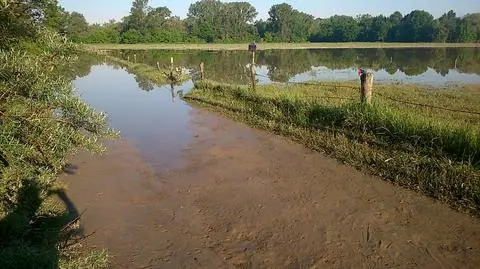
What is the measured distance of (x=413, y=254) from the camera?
198 inches

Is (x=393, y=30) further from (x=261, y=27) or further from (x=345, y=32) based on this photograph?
(x=261, y=27)

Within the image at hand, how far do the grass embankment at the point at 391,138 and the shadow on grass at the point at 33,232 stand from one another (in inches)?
221

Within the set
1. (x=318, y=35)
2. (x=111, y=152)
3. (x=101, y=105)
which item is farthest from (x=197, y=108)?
(x=318, y=35)

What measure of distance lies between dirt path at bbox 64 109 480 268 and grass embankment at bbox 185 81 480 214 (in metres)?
0.46

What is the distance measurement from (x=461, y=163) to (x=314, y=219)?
3.14 m

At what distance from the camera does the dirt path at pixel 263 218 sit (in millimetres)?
5070

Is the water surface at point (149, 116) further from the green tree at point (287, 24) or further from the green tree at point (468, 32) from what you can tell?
the green tree at point (468, 32)

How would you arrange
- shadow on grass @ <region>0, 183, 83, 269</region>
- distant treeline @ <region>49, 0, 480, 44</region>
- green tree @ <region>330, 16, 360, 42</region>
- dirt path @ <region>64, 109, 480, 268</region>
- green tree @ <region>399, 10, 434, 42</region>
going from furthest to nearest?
green tree @ <region>330, 16, 360, 42</region>, green tree @ <region>399, 10, 434, 42</region>, distant treeline @ <region>49, 0, 480, 44</region>, dirt path @ <region>64, 109, 480, 268</region>, shadow on grass @ <region>0, 183, 83, 269</region>

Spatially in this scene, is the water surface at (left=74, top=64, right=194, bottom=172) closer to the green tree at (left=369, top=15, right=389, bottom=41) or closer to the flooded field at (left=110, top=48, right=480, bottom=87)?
the flooded field at (left=110, top=48, right=480, bottom=87)

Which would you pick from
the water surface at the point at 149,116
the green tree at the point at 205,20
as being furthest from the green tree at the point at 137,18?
the water surface at the point at 149,116

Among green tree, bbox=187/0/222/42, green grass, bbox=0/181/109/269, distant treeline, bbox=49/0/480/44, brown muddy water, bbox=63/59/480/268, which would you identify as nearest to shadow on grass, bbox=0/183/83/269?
green grass, bbox=0/181/109/269

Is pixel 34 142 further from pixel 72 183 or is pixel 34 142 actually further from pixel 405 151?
pixel 405 151

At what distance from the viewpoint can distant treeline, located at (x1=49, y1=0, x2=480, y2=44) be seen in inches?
3497

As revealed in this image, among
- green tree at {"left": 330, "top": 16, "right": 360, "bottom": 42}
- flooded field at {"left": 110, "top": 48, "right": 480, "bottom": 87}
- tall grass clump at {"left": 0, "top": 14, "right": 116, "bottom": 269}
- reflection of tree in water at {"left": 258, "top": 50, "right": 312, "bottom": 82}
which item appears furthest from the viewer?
green tree at {"left": 330, "top": 16, "right": 360, "bottom": 42}
